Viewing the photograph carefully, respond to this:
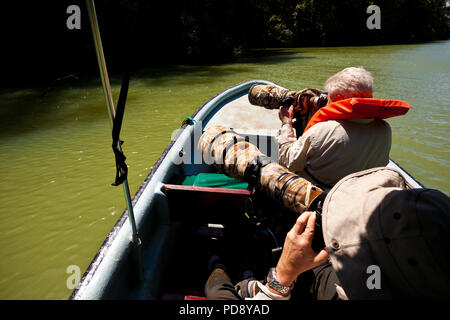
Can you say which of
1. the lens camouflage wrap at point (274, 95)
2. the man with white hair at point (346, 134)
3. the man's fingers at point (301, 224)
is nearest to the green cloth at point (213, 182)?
the man with white hair at point (346, 134)

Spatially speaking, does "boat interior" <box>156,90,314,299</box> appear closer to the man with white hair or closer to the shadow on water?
the man with white hair

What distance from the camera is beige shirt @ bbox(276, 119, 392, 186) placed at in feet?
4.02

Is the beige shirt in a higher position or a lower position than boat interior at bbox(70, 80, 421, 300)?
higher

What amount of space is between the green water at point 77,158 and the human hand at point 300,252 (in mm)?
1832

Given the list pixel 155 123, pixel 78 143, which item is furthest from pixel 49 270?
pixel 155 123

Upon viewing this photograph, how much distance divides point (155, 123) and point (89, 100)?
3.21m

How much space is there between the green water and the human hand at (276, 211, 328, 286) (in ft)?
6.01

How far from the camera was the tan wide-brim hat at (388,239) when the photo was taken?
1.67 ft

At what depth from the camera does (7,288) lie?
1887 millimetres

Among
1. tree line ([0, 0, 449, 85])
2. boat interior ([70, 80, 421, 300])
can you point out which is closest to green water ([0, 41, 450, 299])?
boat interior ([70, 80, 421, 300])

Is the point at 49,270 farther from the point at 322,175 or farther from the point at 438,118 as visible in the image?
the point at 438,118

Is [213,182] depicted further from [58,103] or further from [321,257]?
[58,103]

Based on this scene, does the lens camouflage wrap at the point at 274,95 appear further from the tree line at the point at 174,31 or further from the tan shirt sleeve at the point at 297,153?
the tree line at the point at 174,31

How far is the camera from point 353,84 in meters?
1.29
